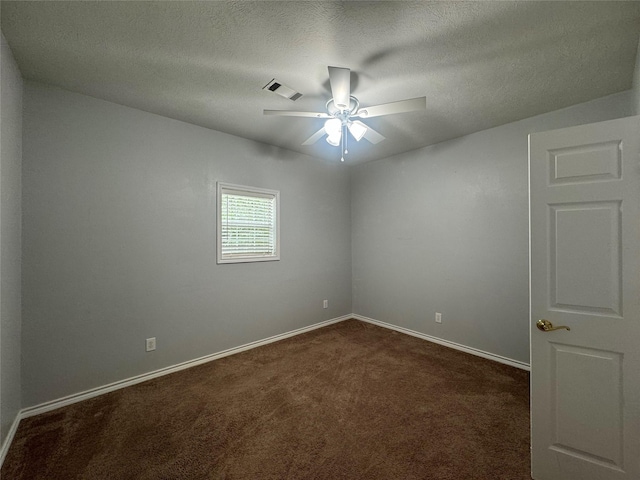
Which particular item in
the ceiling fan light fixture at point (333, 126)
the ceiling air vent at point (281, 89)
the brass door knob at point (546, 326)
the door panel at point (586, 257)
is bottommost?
the brass door knob at point (546, 326)

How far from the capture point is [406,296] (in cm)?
383

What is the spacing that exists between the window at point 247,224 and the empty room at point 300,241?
0.10 ft

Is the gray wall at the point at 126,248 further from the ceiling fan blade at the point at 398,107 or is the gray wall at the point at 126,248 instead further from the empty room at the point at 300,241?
the ceiling fan blade at the point at 398,107

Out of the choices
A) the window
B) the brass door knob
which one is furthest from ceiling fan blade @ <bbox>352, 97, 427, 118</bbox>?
the window

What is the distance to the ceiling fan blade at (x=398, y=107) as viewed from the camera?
1.85 meters

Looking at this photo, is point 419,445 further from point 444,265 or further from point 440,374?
point 444,265

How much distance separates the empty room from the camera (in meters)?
1.43

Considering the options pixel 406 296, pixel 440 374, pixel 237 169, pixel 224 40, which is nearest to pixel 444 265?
pixel 406 296

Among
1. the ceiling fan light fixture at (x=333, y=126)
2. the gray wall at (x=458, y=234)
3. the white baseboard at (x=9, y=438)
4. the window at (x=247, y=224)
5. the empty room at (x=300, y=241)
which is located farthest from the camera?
the window at (x=247, y=224)

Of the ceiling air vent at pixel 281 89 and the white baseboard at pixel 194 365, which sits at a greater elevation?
the ceiling air vent at pixel 281 89

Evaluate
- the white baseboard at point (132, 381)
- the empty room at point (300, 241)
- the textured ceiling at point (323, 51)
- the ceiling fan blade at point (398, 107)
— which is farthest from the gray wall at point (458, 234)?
the white baseboard at point (132, 381)

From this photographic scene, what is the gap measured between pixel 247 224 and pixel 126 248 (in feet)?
4.27

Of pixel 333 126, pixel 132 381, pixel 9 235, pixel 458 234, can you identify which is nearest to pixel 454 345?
pixel 458 234

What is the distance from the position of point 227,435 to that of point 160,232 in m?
1.96
